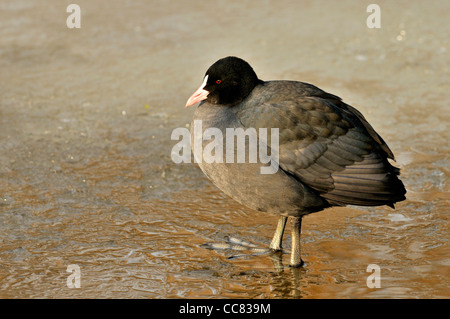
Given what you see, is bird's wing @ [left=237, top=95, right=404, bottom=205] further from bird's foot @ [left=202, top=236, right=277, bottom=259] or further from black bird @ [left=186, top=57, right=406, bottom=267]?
bird's foot @ [left=202, top=236, right=277, bottom=259]

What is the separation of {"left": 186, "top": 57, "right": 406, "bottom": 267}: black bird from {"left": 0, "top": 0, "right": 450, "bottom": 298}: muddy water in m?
0.53

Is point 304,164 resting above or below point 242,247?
above

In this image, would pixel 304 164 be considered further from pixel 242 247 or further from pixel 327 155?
pixel 242 247

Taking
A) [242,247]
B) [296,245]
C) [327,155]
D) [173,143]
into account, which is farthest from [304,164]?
[173,143]

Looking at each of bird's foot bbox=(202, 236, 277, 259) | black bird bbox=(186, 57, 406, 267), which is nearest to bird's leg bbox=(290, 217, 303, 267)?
black bird bbox=(186, 57, 406, 267)

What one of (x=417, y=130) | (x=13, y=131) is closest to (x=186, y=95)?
(x=13, y=131)

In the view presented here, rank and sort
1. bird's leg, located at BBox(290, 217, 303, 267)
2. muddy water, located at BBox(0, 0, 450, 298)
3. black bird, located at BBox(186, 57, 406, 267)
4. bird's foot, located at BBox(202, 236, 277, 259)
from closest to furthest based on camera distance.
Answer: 1. black bird, located at BBox(186, 57, 406, 267)
2. muddy water, located at BBox(0, 0, 450, 298)
3. bird's leg, located at BBox(290, 217, 303, 267)
4. bird's foot, located at BBox(202, 236, 277, 259)

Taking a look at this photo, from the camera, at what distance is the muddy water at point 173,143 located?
15.2 ft

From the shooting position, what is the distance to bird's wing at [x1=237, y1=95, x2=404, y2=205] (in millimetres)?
4516

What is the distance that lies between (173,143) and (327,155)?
2.66 metres

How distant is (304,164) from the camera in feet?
15.0

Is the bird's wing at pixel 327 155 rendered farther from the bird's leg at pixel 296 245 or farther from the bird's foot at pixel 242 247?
the bird's foot at pixel 242 247

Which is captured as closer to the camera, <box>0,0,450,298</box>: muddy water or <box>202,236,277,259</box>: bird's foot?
<box>0,0,450,298</box>: muddy water

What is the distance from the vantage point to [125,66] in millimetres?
9117
